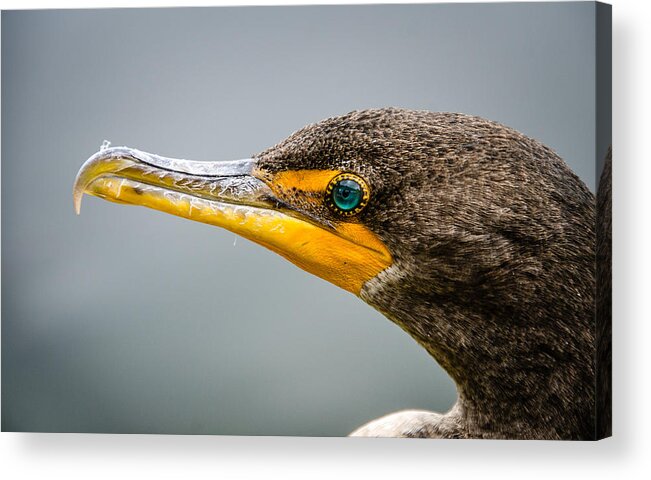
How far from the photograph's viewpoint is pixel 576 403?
13.3 feet

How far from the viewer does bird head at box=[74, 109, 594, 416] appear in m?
3.68

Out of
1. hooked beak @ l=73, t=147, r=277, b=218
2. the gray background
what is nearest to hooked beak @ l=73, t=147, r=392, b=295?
hooked beak @ l=73, t=147, r=277, b=218

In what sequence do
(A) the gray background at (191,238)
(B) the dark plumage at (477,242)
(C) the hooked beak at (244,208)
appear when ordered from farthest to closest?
(A) the gray background at (191,238) < (C) the hooked beak at (244,208) < (B) the dark plumage at (477,242)

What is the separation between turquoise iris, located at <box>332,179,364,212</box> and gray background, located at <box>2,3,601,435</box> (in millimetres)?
781

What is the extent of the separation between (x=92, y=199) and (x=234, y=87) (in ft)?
2.83

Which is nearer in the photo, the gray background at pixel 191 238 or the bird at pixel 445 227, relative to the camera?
the bird at pixel 445 227

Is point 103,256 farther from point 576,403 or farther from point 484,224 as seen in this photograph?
point 576,403

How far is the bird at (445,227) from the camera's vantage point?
3.68 m

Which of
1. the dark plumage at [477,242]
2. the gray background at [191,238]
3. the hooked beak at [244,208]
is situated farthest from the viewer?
the gray background at [191,238]

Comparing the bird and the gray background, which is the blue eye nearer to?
the bird

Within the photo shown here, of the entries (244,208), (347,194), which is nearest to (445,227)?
(347,194)

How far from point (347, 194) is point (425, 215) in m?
0.30

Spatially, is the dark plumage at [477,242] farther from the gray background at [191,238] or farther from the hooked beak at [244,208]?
the gray background at [191,238]

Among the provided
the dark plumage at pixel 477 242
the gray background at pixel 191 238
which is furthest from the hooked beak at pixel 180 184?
the gray background at pixel 191 238
